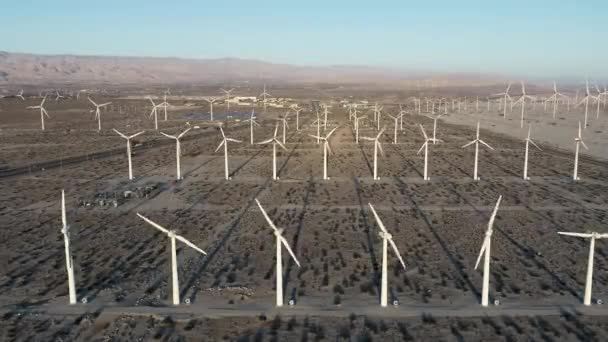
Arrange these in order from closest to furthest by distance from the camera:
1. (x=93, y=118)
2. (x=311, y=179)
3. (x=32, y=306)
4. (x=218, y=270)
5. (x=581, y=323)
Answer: (x=581, y=323) → (x=32, y=306) → (x=218, y=270) → (x=311, y=179) → (x=93, y=118)

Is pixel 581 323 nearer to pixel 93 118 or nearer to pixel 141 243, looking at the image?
pixel 141 243

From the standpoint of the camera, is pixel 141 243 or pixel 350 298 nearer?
pixel 350 298

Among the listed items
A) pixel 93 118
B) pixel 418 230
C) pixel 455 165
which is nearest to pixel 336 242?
pixel 418 230

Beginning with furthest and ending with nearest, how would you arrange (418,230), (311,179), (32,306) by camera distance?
(311,179) < (418,230) < (32,306)

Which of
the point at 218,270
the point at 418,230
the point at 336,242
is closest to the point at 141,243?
the point at 218,270

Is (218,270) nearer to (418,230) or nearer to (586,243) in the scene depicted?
(418,230)

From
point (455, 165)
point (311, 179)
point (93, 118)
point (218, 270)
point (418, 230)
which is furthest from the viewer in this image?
point (93, 118)
